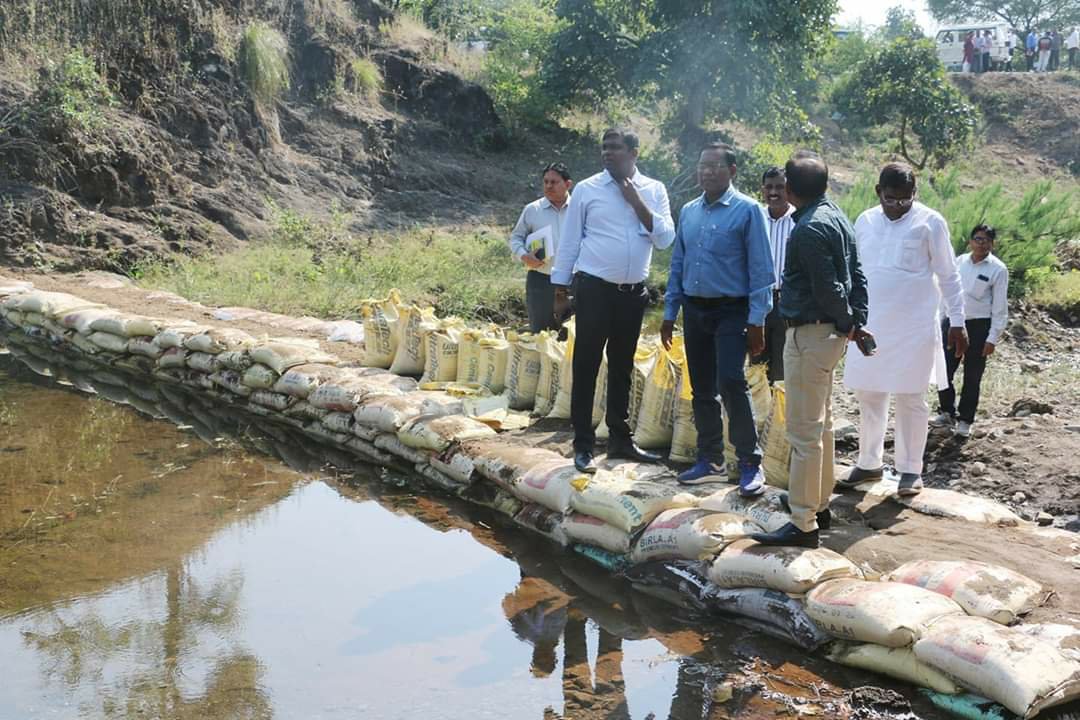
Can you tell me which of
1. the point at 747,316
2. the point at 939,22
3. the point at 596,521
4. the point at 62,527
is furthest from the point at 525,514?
the point at 939,22

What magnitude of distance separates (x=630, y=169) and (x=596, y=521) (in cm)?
146

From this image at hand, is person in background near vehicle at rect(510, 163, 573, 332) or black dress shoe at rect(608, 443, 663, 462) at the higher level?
person in background near vehicle at rect(510, 163, 573, 332)

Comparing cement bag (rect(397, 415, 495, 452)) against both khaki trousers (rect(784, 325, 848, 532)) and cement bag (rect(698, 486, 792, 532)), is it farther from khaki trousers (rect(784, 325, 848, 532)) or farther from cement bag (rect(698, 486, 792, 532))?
khaki trousers (rect(784, 325, 848, 532))

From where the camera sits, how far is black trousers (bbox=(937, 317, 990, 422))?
575 centimetres

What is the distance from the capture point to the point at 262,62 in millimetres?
15375

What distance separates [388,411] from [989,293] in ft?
11.1

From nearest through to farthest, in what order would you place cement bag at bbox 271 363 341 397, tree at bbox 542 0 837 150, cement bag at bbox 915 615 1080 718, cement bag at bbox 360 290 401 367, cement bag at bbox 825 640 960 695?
cement bag at bbox 915 615 1080 718
cement bag at bbox 825 640 960 695
cement bag at bbox 271 363 341 397
cement bag at bbox 360 290 401 367
tree at bbox 542 0 837 150

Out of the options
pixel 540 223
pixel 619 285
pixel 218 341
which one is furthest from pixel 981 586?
pixel 218 341

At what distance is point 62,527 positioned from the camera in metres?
4.69

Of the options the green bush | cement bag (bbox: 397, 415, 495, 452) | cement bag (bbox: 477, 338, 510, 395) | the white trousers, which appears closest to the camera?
the white trousers

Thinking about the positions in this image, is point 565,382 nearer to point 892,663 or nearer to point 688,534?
point 688,534

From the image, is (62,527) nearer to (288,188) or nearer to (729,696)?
(729,696)

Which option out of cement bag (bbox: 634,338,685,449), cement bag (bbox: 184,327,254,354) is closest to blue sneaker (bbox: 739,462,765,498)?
cement bag (bbox: 634,338,685,449)

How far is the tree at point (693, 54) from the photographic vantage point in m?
16.0
